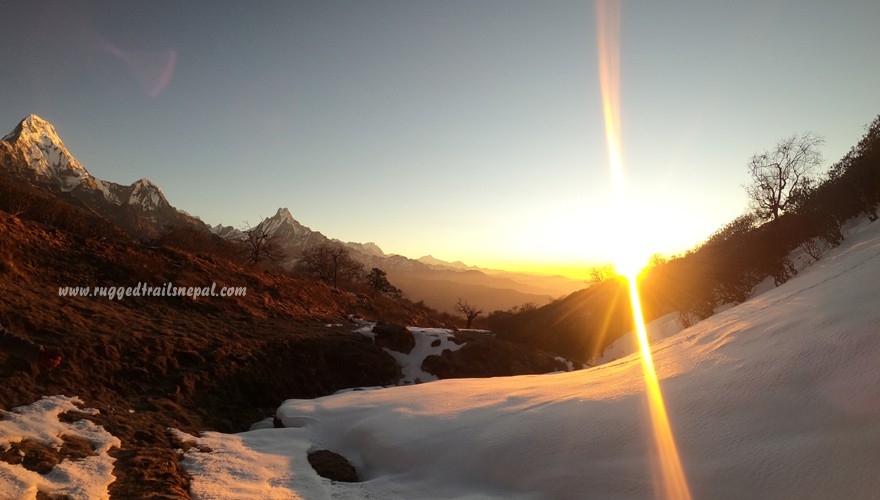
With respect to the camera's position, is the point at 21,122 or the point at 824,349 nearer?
the point at 824,349

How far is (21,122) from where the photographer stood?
549 feet

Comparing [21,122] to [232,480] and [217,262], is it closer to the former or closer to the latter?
[217,262]

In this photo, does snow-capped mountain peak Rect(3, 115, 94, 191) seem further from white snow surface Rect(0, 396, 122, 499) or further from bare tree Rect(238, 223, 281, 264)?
white snow surface Rect(0, 396, 122, 499)

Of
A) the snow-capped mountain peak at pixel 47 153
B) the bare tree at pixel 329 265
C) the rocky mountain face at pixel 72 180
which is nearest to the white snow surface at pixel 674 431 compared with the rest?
the bare tree at pixel 329 265

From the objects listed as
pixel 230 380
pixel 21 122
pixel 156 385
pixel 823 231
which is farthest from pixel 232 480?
pixel 21 122

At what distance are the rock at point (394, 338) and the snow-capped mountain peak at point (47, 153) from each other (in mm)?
193214

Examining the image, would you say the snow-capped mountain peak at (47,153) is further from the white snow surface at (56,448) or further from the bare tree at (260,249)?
the white snow surface at (56,448)

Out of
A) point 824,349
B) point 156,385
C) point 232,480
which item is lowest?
point 232,480

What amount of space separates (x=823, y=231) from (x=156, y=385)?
38.2 meters

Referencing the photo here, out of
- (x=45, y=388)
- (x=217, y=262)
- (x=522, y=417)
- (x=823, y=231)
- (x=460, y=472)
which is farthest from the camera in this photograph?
(x=217, y=262)

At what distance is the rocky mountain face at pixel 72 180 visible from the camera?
133125 millimetres

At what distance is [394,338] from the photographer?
2711cm

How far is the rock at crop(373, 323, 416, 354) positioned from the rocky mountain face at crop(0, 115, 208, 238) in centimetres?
13819

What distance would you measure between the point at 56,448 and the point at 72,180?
229 meters
